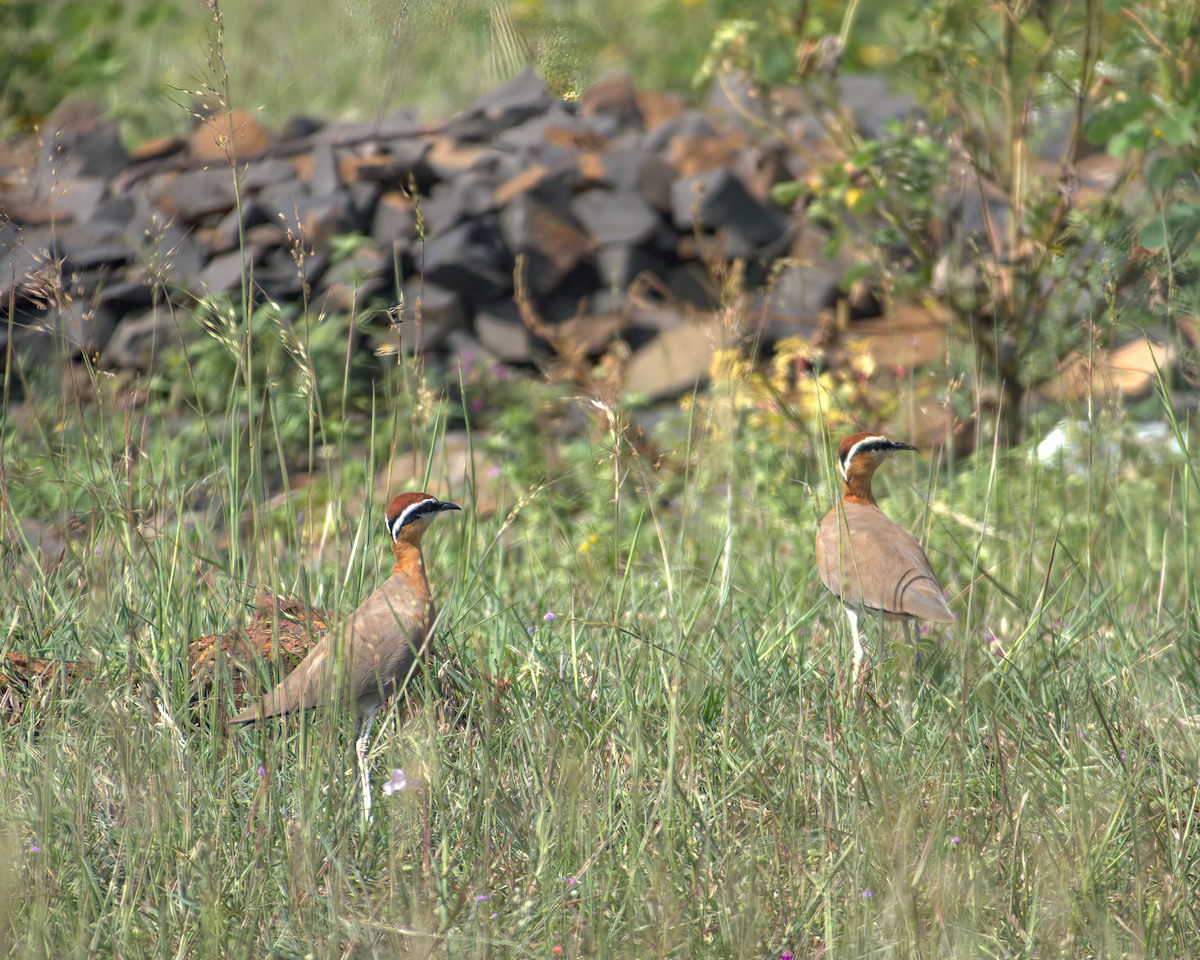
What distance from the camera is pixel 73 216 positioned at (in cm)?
620

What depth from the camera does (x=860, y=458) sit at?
3.50 meters

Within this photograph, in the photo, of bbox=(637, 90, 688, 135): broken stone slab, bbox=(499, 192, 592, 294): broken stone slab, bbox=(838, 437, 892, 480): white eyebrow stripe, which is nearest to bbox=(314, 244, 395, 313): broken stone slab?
bbox=(499, 192, 592, 294): broken stone slab

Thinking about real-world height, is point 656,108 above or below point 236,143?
below

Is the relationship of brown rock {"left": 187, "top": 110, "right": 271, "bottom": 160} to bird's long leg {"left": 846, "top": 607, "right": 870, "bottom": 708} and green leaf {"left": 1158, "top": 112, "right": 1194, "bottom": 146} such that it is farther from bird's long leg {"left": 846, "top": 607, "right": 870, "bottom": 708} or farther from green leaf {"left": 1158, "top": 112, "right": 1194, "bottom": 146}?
bird's long leg {"left": 846, "top": 607, "right": 870, "bottom": 708}

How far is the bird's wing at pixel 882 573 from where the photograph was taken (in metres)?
2.99

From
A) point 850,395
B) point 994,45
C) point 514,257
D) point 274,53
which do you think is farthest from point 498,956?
point 274,53

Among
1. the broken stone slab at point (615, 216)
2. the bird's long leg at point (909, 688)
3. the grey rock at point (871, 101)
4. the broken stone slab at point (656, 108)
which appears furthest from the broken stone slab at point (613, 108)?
the bird's long leg at point (909, 688)

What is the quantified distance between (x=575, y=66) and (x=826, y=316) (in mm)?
2635

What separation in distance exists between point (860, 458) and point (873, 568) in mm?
507

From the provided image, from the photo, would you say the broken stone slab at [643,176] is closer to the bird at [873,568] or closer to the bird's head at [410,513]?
the bird at [873,568]

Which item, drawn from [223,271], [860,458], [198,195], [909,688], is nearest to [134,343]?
[223,271]

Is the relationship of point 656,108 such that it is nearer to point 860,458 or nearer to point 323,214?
point 323,214

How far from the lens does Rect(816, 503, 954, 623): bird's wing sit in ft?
9.82

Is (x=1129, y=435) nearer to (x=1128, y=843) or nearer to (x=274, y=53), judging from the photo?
(x=1128, y=843)
